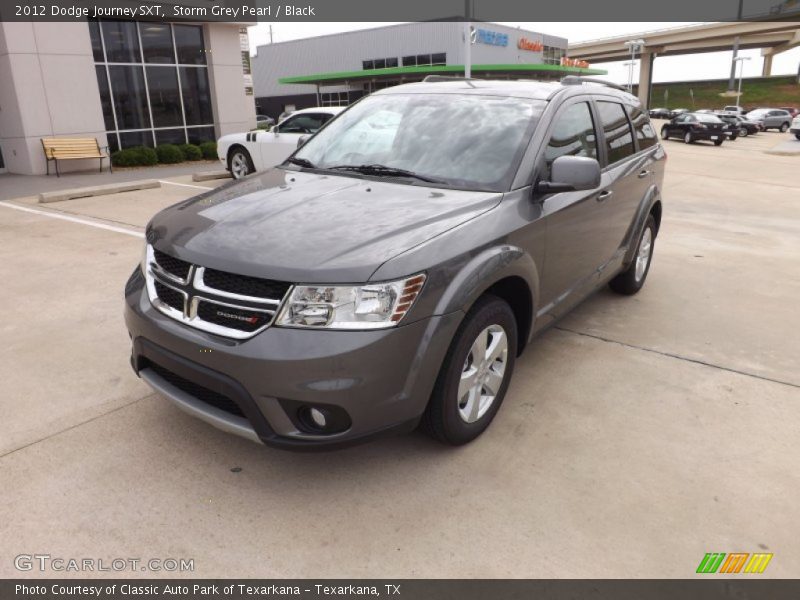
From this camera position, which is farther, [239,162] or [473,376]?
[239,162]

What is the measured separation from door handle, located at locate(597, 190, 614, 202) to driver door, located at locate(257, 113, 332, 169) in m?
8.04

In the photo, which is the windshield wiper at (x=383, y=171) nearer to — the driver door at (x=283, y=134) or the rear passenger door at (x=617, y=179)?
the rear passenger door at (x=617, y=179)

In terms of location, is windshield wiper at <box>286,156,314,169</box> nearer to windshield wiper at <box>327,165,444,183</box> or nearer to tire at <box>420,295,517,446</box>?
windshield wiper at <box>327,165,444,183</box>

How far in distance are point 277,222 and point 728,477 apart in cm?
245

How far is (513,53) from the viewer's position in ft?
165

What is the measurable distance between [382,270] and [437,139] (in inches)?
56.2

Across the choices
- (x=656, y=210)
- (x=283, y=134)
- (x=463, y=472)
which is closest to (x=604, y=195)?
(x=656, y=210)

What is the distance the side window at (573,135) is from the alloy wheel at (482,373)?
1072 millimetres

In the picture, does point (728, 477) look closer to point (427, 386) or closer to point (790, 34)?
point (427, 386)

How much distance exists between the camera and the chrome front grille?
2510 millimetres

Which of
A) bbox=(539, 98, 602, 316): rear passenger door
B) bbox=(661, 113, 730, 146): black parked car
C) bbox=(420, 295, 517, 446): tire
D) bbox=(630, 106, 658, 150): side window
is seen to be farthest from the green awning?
bbox=(420, 295, 517, 446): tire

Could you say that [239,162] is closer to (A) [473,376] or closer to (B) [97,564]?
(A) [473,376]

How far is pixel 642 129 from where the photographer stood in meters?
5.26
